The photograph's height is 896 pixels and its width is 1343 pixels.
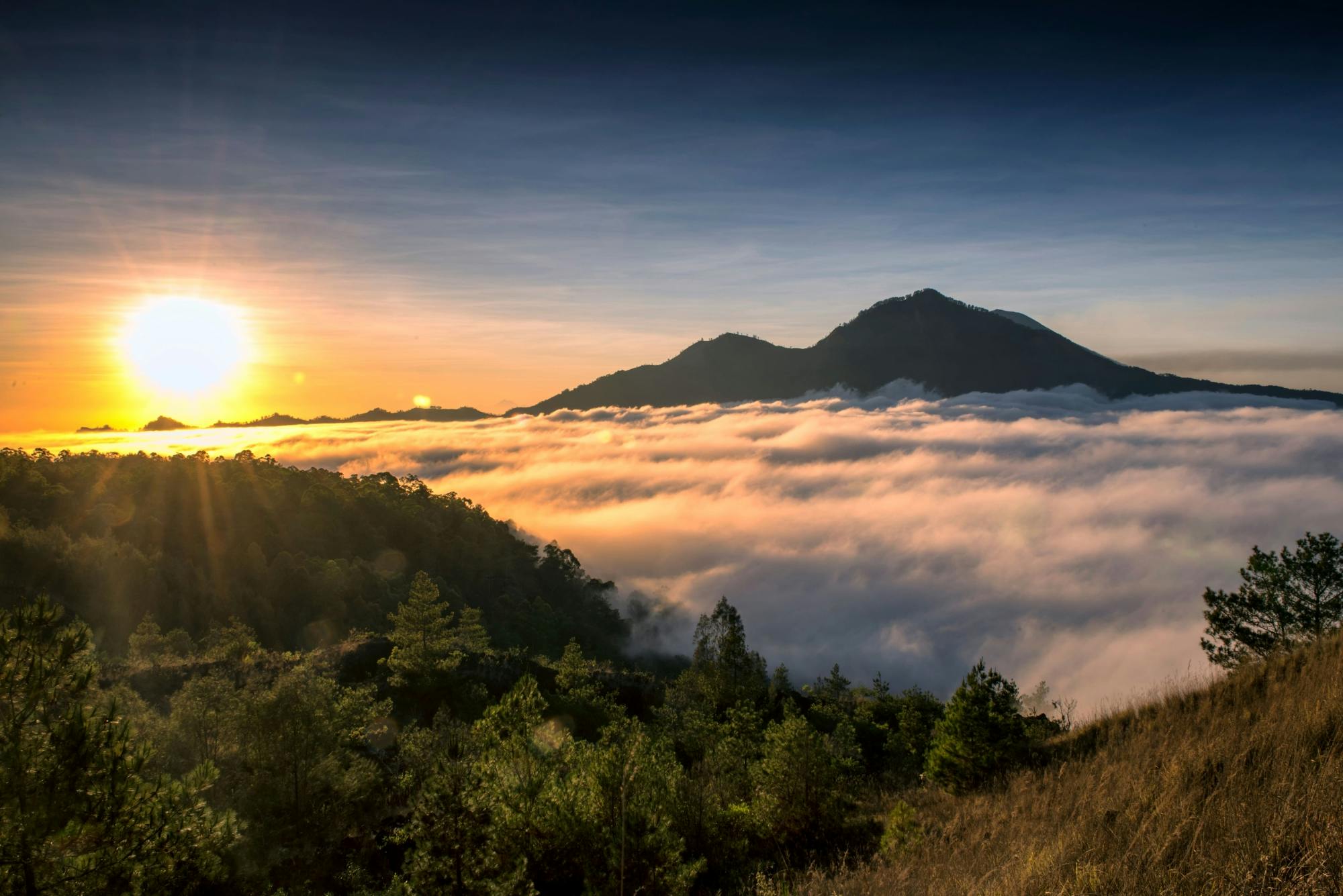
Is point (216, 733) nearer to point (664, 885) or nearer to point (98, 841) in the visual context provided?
point (98, 841)

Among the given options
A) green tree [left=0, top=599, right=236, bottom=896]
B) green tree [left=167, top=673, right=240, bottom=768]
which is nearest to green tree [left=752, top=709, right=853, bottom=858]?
green tree [left=0, top=599, right=236, bottom=896]

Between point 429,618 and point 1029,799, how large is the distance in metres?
46.1

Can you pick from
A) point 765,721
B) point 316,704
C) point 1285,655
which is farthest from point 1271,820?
point 765,721

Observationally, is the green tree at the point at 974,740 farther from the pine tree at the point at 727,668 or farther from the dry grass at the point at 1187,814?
the pine tree at the point at 727,668

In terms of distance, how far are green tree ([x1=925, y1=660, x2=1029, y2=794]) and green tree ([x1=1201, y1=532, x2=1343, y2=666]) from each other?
1266 cm

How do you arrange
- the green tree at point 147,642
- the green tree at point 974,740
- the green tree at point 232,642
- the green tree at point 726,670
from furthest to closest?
the green tree at point 726,670 → the green tree at point 147,642 → the green tree at point 232,642 → the green tree at point 974,740

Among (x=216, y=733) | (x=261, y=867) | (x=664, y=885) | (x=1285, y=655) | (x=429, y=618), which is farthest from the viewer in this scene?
(x=429, y=618)

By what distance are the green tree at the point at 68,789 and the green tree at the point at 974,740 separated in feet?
63.3

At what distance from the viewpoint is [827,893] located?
7.92m

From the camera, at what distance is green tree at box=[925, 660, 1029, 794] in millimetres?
22000

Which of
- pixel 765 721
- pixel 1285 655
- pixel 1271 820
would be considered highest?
pixel 1271 820

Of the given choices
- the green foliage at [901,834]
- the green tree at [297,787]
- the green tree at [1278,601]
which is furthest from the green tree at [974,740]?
the green tree at [297,787]

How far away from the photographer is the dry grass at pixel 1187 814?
18.5 feet

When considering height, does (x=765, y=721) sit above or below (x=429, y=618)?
below
